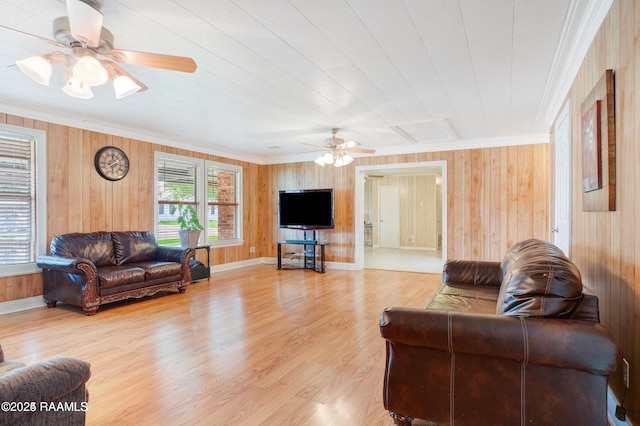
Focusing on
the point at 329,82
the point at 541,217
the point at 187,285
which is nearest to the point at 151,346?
the point at 187,285

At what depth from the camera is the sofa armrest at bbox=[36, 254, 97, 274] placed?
384 cm

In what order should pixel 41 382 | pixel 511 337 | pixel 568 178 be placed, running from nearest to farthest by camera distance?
1. pixel 41 382
2. pixel 511 337
3. pixel 568 178

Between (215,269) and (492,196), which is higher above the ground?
(492,196)

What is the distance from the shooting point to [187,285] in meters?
5.23

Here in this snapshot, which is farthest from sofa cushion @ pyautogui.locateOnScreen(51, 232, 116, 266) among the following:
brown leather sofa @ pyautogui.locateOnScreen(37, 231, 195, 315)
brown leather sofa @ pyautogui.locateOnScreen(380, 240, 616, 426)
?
brown leather sofa @ pyautogui.locateOnScreen(380, 240, 616, 426)

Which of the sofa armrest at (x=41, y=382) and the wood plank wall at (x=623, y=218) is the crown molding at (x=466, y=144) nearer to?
the wood plank wall at (x=623, y=218)

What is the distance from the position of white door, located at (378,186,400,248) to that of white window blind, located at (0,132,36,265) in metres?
9.26

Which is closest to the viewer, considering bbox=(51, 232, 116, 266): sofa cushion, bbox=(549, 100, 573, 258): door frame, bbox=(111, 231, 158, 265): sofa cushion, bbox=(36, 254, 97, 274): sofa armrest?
bbox=(549, 100, 573, 258): door frame

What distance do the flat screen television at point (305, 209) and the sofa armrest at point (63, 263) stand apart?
3.79 metres

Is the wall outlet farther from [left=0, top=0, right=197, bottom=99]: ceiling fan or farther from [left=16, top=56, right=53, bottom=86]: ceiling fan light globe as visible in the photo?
[left=16, top=56, right=53, bottom=86]: ceiling fan light globe

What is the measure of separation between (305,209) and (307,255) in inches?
37.8

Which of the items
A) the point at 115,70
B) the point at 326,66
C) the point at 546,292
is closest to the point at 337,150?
the point at 326,66

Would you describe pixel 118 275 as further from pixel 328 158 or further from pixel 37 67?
pixel 328 158

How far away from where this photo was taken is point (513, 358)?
151 centimetres
